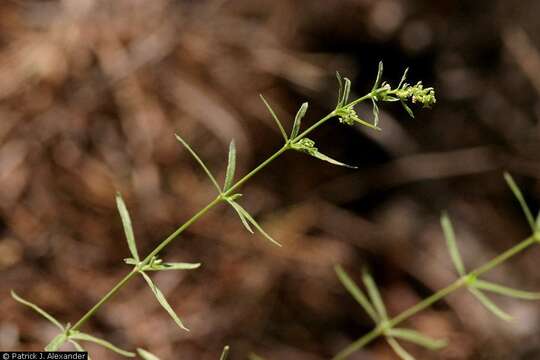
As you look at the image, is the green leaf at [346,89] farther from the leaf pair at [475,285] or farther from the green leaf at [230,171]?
the leaf pair at [475,285]

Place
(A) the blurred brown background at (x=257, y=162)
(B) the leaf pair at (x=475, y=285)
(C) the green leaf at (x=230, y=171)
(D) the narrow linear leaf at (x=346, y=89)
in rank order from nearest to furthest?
(D) the narrow linear leaf at (x=346, y=89) < (C) the green leaf at (x=230, y=171) < (B) the leaf pair at (x=475, y=285) < (A) the blurred brown background at (x=257, y=162)

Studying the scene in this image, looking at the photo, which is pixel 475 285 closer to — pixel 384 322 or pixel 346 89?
pixel 384 322

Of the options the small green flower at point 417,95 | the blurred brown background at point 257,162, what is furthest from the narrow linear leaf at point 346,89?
the blurred brown background at point 257,162

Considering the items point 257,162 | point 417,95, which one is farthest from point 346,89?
point 257,162

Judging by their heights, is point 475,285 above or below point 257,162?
above

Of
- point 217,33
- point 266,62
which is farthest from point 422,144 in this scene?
point 217,33

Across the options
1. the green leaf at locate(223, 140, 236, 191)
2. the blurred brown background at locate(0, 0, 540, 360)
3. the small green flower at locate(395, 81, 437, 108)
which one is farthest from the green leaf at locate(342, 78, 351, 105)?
the blurred brown background at locate(0, 0, 540, 360)

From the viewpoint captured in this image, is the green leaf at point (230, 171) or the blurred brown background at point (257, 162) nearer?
the green leaf at point (230, 171)

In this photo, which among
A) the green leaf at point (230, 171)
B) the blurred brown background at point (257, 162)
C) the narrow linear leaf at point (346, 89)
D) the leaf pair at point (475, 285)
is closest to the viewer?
the narrow linear leaf at point (346, 89)
